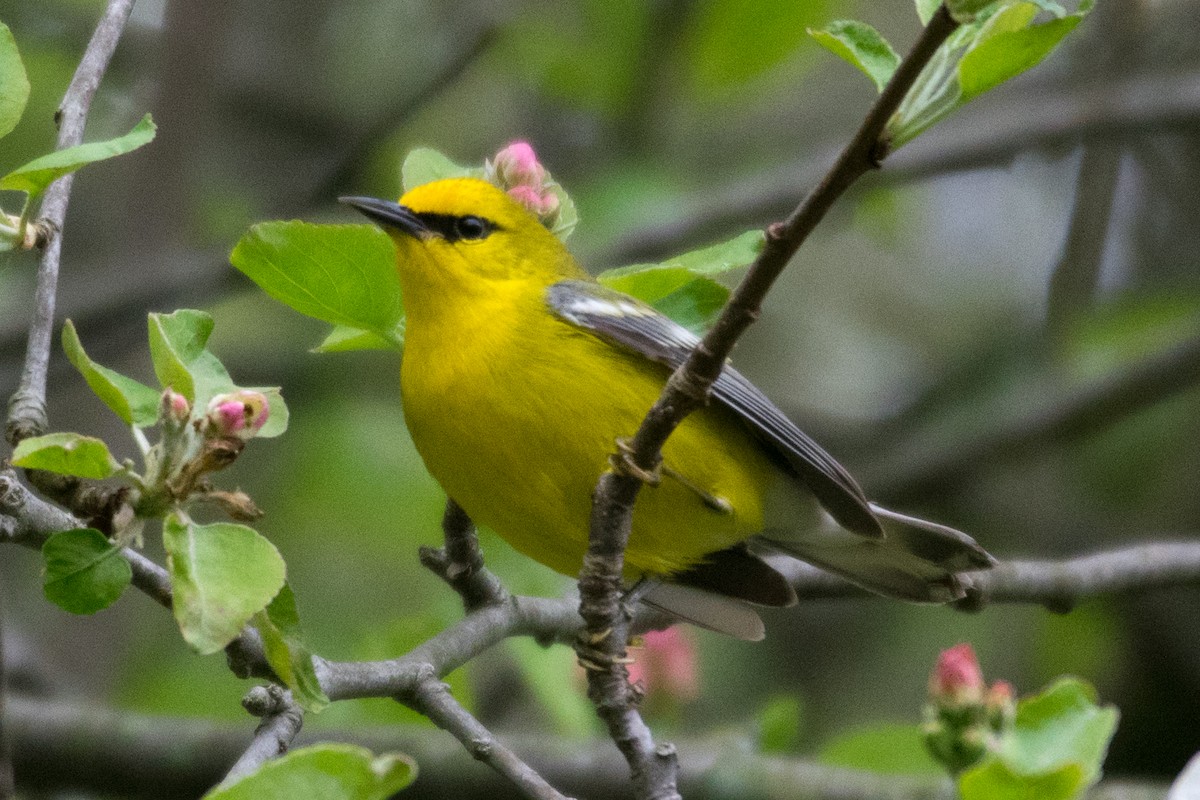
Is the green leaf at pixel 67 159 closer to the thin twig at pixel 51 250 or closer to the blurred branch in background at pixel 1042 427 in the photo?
the thin twig at pixel 51 250

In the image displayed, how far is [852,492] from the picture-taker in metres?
3.40

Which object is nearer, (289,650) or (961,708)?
(289,650)

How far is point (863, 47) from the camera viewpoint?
203 centimetres

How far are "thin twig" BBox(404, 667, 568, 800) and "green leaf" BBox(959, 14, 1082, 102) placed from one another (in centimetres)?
115

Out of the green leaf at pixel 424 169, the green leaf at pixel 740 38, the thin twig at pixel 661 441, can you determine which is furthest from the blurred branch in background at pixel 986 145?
the thin twig at pixel 661 441

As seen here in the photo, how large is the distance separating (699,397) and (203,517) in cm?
471

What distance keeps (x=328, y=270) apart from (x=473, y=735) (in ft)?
→ 2.98

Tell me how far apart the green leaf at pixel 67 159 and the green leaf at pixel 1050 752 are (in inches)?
54.3

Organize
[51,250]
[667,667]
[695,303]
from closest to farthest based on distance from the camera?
[51,250], [695,303], [667,667]

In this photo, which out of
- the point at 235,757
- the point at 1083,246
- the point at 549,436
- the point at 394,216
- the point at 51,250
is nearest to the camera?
the point at 51,250

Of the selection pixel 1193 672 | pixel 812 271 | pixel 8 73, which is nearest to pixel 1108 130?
pixel 1193 672

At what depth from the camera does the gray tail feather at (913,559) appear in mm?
3727


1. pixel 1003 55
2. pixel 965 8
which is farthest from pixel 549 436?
pixel 965 8

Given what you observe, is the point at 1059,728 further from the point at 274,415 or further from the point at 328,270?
the point at 328,270
